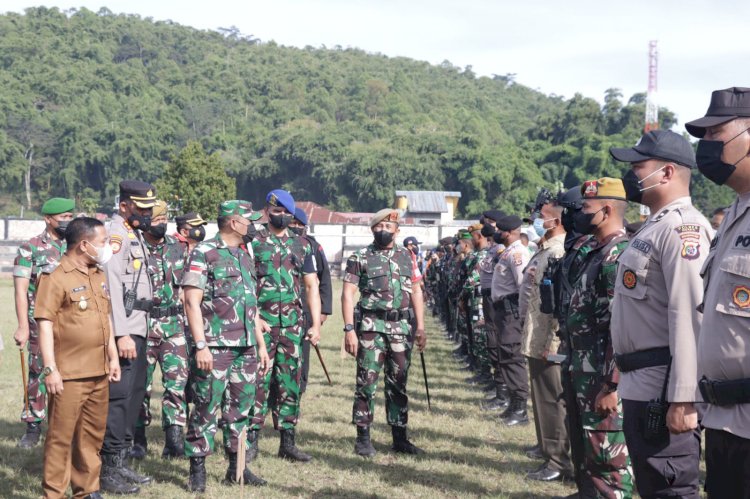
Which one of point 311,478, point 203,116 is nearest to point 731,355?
point 311,478

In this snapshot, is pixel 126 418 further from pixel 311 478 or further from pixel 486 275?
pixel 486 275

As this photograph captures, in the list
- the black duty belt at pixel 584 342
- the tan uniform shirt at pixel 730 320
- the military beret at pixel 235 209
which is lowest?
the black duty belt at pixel 584 342

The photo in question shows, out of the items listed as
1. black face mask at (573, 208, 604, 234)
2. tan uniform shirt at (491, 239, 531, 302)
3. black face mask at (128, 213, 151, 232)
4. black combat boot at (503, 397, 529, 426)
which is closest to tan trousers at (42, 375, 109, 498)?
black face mask at (128, 213, 151, 232)

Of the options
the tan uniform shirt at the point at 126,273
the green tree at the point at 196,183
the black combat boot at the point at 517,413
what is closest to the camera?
the tan uniform shirt at the point at 126,273

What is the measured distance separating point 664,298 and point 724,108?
3.13 ft

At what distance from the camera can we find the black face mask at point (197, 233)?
29.3ft

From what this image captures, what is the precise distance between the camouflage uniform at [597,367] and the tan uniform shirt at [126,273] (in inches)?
128

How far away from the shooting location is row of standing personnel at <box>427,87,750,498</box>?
3.24m

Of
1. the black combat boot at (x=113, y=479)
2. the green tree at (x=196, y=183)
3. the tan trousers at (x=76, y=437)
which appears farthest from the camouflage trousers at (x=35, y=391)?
the green tree at (x=196, y=183)

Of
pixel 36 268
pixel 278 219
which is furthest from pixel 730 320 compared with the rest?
pixel 36 268

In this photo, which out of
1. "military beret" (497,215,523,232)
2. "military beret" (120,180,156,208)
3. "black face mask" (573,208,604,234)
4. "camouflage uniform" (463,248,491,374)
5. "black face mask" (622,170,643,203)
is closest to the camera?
"black face mask" (622,170,643,203)

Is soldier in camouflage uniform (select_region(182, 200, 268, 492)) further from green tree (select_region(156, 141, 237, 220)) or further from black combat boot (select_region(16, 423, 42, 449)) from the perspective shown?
green tree (select_region(156, 141, 237, 220))

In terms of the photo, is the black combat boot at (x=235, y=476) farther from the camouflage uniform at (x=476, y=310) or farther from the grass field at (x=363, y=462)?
the camouflage uniform at (x=476, y=310)

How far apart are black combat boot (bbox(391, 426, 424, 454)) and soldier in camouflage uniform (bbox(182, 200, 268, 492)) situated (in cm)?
154
